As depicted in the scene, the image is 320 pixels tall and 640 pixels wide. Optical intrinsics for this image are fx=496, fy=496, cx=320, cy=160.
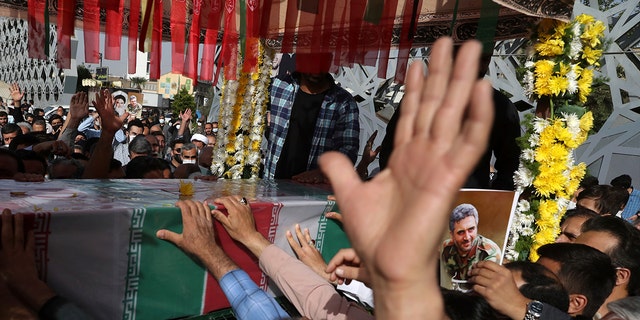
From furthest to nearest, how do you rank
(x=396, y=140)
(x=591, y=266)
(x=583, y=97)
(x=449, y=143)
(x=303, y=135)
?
(x=303, y=135) < (x=583, y=97) < (x=591, y=266) < (x=396, y=140) < (x=449, y=143)

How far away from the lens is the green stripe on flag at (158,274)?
1854 mm

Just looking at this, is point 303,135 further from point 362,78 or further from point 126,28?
point 362,78

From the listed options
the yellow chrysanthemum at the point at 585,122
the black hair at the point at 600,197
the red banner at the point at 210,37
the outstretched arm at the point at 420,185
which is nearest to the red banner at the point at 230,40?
the red banner at the point at 210,37

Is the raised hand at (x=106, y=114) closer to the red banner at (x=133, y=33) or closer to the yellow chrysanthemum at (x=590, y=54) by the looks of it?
the red banner at (x=133, y=33)

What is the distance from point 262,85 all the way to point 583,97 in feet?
9.83

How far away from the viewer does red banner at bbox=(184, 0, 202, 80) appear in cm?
393

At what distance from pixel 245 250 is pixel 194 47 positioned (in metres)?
2.39

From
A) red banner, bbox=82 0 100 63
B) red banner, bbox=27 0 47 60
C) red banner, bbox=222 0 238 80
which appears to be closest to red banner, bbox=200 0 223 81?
red banner, bbox=222 0 238 80

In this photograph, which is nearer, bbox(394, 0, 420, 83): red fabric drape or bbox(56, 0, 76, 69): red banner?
bbox(56, 0, 76, 69): red banner

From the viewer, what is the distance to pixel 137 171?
3.34 meters

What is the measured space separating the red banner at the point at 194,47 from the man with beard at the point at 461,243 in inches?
93.0

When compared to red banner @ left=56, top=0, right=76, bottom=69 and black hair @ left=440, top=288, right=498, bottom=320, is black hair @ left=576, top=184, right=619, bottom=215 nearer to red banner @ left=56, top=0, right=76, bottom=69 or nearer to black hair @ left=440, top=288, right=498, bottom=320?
black hair @ left=440, top=288, right=498, bottom=320

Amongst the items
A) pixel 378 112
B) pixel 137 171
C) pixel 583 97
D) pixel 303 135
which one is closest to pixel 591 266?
pixel 583 97

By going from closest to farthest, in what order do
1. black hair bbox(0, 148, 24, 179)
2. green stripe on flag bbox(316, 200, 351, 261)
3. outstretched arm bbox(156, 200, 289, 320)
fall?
1. outstretched arm bbox(156, 200, 289, 320)
2. green stripe on flag bbox(316, 200, 351, 261)
3. black hair bbox(0, 148, 24, 179)
